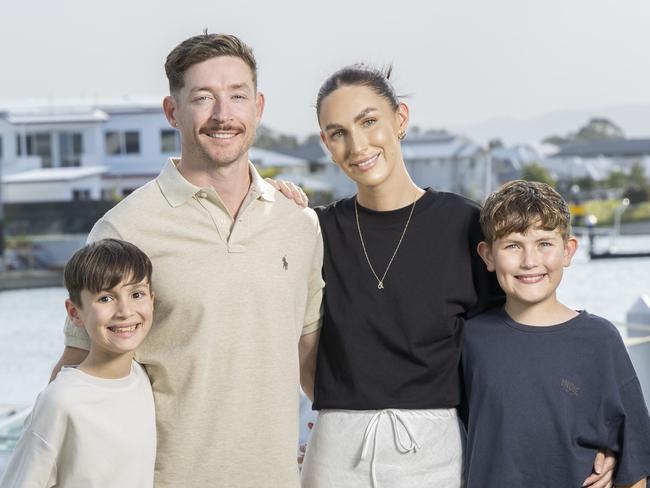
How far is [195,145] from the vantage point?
194 cm

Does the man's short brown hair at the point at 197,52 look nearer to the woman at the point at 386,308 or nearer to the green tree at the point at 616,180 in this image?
the woman at the point at 386,308

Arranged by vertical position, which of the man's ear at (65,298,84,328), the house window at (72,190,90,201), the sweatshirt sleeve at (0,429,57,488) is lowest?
the house window at (72,190,90,201)

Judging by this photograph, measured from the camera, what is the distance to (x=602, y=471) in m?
1.93

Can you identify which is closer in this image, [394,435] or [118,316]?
[118,316]

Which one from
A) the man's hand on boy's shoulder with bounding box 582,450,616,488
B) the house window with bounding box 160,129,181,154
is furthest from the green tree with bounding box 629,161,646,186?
the man's hand on boy's shoulder with bounding box 582,450,616,488

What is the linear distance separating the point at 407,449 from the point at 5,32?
68480 millimetres

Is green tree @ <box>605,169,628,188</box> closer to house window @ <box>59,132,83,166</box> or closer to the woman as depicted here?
house window @ <box>59,132,83,166</box>

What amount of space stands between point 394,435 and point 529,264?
425 millimetres

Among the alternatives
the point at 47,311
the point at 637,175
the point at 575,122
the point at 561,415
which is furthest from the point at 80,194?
the point at 575,122

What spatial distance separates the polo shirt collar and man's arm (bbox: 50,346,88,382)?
1.07 feet

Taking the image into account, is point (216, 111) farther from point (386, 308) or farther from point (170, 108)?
point (386, 308)

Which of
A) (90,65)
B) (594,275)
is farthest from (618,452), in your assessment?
(90,65)

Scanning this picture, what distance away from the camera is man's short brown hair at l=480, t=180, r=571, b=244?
200cm

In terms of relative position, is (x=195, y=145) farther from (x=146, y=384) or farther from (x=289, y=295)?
(x=146, y=384)
